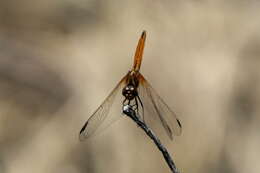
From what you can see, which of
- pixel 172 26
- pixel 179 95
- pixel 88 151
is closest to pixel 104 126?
pixel 88 151

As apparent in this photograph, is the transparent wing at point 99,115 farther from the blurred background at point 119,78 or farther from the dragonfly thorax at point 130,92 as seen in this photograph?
the blurred background at point 119,78

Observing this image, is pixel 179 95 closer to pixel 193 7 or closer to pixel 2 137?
pixel 193 7

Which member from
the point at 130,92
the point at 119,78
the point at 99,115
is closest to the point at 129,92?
the point at 130,92

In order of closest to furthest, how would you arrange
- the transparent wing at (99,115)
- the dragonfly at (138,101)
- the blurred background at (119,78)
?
1. the dragonfly at (138,101)
2. the transparent wing at (99,115)
3. the blurred background at (119,78)

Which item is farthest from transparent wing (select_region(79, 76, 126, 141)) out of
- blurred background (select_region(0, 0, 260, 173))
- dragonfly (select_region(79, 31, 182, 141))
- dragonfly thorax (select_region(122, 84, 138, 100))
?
blurred background (select_region(0, 0, 260, 173))

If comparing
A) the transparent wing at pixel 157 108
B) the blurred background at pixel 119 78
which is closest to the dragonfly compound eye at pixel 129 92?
the transparent wing at pixel 157 108

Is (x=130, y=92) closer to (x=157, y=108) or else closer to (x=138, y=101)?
(x=138, y=101)
